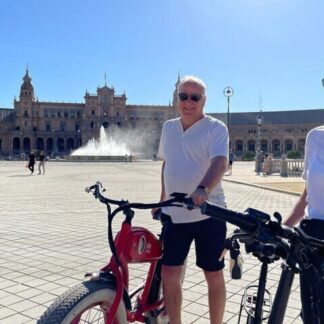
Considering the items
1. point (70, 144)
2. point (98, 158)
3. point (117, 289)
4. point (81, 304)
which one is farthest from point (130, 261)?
point (70, 144)

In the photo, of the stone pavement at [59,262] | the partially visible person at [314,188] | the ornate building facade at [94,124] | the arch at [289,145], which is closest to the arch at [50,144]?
the ornate building facade at [94,124]

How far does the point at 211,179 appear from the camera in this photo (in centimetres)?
242

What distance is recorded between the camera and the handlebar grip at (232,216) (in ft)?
5.55

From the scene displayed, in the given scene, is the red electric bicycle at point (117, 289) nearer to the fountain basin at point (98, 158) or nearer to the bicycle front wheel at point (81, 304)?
the bicycle front wheel at point (81, 304)

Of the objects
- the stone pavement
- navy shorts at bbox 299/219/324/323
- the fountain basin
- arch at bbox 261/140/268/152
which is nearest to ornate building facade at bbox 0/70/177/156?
arch at bbox 261/140/268/152

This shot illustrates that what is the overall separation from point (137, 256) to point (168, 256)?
43cm

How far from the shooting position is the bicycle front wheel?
197 cm

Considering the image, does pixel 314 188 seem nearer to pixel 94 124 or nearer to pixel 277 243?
pixel 277 243

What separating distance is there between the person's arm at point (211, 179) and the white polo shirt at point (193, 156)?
0.07 meters

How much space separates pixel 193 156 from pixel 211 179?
0.42m

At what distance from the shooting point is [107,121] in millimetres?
105000

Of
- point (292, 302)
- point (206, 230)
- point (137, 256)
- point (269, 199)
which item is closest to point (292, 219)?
point (206, 230)

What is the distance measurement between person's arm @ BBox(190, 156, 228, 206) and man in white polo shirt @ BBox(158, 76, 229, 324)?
0.28 feet

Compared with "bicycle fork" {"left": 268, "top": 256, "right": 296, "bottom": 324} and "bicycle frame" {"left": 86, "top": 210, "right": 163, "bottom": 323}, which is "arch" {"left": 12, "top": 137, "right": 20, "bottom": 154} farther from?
"bicycle fork" {"left": 268, "top": 256, "right": 296, "bottom": 324}
